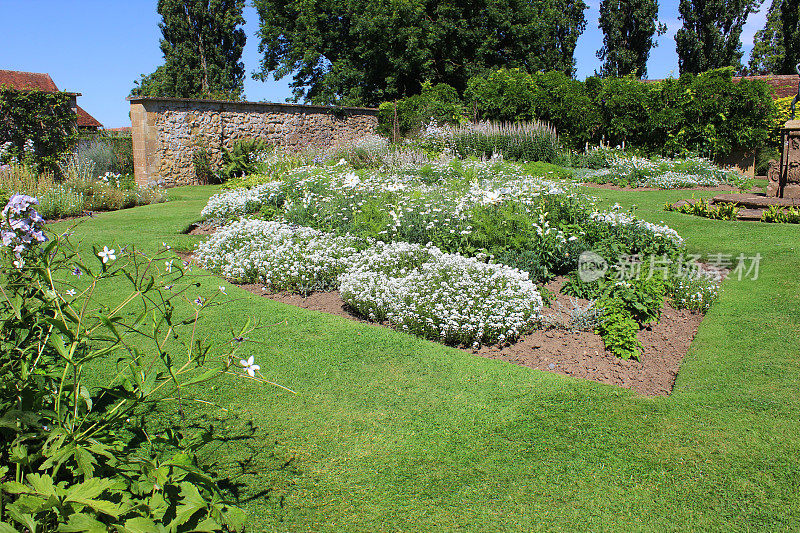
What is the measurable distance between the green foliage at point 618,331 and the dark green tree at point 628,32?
2403cm

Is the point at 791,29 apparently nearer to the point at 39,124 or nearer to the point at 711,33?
the point at 711,33

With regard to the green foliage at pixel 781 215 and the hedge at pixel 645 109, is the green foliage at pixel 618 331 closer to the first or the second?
the green foliage at pixel 781 215

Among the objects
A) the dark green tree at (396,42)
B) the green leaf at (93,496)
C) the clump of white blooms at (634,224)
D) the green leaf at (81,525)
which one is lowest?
the green leaf at (81,525)

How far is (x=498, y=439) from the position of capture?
2941 millimetres

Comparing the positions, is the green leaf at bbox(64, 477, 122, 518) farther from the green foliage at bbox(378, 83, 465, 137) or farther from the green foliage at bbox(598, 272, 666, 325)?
the green foliage at bbox(378, 83, 465, 137)

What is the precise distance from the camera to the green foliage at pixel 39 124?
12.6 metres

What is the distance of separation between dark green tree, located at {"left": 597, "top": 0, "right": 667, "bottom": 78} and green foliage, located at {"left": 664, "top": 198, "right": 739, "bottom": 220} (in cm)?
1927

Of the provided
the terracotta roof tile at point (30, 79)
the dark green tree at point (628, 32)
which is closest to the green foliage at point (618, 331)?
the terracotta roof tile at point (30, 79)

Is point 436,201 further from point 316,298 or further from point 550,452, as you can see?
point 550,452

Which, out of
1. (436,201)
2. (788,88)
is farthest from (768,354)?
(788,88)

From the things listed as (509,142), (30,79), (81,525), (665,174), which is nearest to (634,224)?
(81,525)

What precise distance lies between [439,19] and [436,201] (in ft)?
62.4

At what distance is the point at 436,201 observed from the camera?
6.16 meters

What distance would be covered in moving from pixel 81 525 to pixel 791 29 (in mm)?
33421
